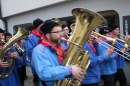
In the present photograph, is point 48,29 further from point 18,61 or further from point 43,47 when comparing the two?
point 18,61

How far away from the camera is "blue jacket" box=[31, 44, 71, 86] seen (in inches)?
90.8

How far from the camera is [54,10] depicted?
9.23 meters

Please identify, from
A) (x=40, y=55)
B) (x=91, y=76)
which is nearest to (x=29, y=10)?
(x=91, y=76)

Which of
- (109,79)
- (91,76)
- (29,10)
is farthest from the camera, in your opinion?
(29,10)

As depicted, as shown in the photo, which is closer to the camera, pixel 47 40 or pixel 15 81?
pixel 47 40

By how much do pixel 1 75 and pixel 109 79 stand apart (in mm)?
2054

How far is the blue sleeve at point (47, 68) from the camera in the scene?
230cm

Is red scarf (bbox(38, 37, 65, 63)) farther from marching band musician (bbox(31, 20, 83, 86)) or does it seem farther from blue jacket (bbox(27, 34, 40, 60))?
blue jacket (bbox(27, 34, 40, 60))

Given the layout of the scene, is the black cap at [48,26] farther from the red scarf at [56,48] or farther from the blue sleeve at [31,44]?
the blue sleeve at [31,44]

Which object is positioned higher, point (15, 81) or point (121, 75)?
point (15, 81)

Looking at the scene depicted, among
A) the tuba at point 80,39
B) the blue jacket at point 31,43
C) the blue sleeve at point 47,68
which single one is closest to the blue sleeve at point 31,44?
the blue jacket at point 31,43

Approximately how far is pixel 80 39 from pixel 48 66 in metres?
0.57

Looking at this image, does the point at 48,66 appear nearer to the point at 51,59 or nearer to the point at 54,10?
the point at 51,59

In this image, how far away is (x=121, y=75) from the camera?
499cm
